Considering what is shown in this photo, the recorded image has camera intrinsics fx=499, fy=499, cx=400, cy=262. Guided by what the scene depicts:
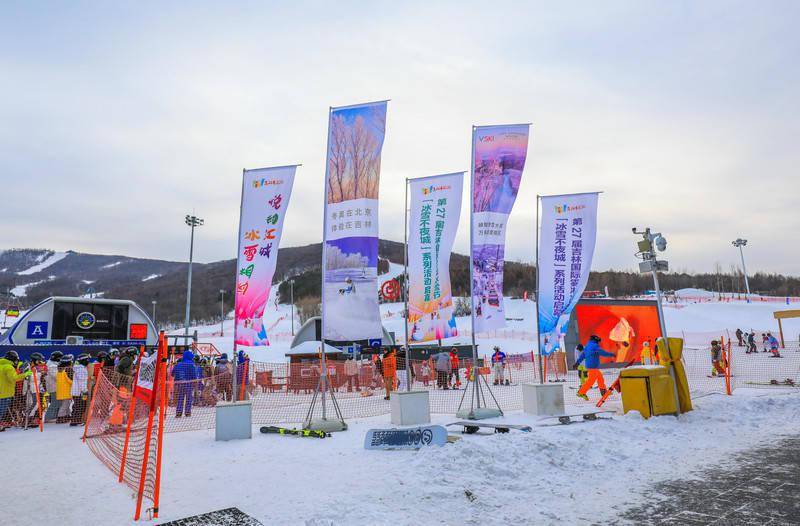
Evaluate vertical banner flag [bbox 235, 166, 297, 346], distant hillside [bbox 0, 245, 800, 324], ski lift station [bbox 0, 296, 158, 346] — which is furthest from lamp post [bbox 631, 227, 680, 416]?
distant hillside [bbox 0, 245, 800, 324]

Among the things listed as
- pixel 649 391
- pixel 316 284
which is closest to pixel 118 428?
pixel 649 391

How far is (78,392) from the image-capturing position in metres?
11.6

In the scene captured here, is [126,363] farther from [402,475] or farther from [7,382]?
[402,475]

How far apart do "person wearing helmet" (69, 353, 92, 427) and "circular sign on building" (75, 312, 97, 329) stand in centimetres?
825

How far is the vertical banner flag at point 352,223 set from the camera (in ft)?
32.7

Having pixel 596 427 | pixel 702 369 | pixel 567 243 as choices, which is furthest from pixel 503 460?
pixel 702 369

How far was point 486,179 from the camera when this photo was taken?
11.6m

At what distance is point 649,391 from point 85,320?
63.0 ft

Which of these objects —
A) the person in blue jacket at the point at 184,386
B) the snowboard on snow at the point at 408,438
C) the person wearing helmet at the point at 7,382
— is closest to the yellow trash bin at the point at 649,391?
the snowboard on snow at the point at 408,438

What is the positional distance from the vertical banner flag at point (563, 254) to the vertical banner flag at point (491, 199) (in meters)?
1.06

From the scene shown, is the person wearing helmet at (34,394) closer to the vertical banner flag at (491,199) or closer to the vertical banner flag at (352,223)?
the vertical banner flag at (352,223)

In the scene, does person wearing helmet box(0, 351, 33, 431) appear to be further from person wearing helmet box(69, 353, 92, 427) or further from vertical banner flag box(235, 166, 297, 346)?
vertical banner flag box(235, 166, 297, 346)

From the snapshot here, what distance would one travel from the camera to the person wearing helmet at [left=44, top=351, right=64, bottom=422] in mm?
11367

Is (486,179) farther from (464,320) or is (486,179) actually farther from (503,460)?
(464,320)
